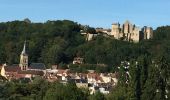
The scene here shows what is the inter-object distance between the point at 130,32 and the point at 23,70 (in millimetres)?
33331

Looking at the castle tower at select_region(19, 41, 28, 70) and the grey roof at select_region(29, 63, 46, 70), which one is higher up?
the castle tower at select_region(19, 41, 28, 70)

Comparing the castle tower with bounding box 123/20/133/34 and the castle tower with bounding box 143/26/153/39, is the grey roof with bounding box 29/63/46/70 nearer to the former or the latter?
the castle tower with bounding box 123/20/133/34

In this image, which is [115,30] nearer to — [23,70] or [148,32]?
[148,32]

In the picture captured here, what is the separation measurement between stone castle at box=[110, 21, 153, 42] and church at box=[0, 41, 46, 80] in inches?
939

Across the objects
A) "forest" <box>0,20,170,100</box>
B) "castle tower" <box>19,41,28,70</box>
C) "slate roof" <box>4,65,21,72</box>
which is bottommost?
"slate roof" <box>4,65,21,72</box>

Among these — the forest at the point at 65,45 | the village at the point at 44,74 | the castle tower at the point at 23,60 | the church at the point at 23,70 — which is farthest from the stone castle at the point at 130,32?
the castle tower at the point at 23,60

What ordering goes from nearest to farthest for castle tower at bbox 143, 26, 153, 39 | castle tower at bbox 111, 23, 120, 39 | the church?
the church < castle tower at bbox 111, 23, 120, 39 < castle tower at bbox 143, 26, 153, 39

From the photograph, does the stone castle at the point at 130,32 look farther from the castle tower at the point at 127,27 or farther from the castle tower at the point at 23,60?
the castle tower at the point at 23,60

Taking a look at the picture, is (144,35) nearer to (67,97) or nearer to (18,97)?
(18,97)

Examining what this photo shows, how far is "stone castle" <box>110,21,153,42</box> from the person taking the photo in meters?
135

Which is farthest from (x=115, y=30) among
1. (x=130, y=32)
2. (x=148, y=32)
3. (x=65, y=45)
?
(x=65, y=45)

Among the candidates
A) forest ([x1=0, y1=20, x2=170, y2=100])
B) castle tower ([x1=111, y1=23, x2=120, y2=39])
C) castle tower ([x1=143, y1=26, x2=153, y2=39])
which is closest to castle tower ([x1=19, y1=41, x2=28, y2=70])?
forest ([x1=0, y1=20, x2=170, y2=100])

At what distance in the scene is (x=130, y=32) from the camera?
134m

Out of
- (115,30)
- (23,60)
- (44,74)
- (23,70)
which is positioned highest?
(115,30)
